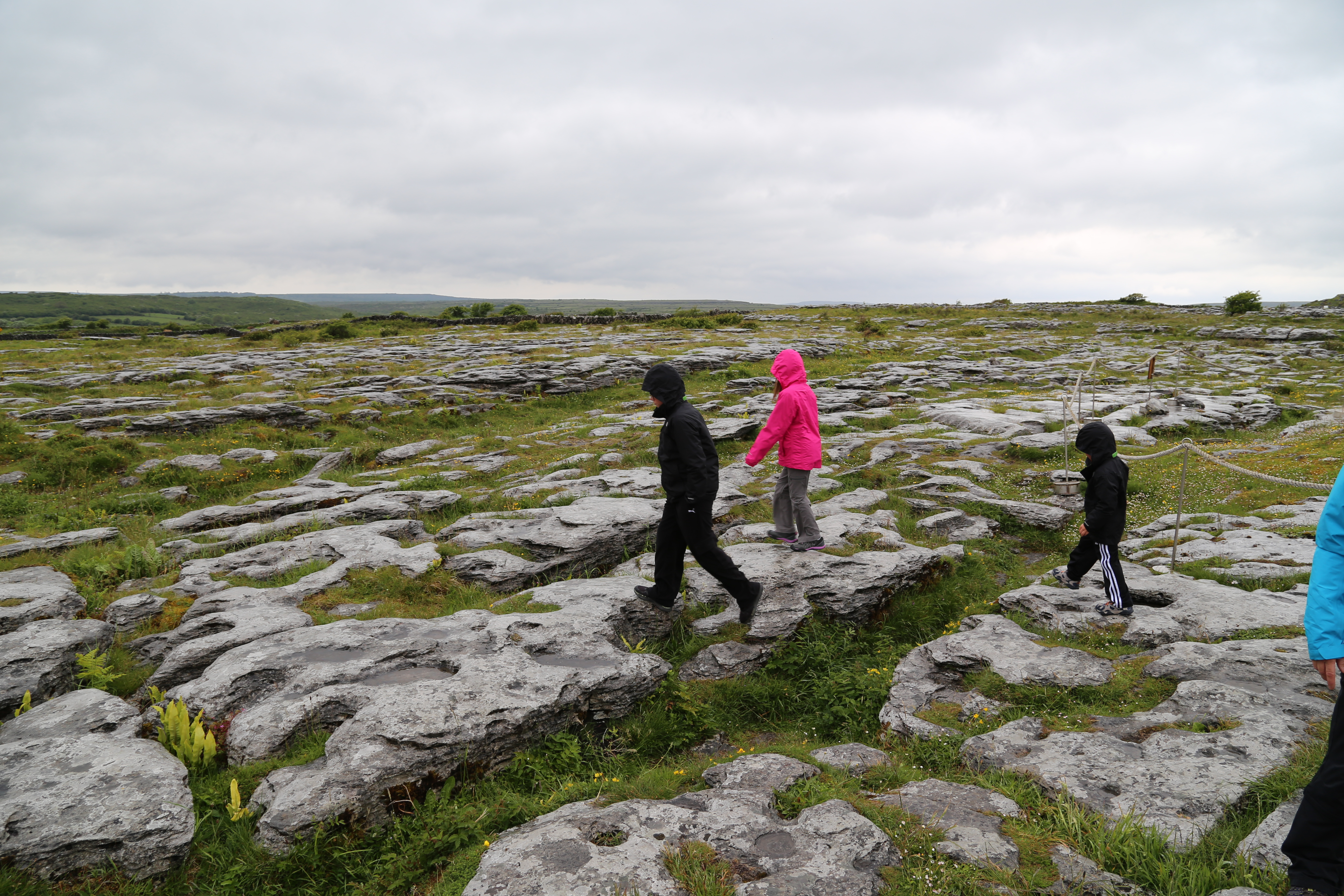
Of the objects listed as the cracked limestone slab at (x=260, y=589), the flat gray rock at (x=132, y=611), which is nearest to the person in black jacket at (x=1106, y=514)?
the cracked limestone slab at (x=260, y=589)

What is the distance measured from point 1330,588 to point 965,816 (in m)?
2.93

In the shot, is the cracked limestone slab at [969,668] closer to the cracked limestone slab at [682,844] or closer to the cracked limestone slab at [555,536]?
the cracked limestone slab at [682,844]

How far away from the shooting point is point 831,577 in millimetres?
9156

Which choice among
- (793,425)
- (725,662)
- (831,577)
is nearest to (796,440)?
(793,425)

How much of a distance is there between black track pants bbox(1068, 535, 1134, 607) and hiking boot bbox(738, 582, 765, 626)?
4.69 m

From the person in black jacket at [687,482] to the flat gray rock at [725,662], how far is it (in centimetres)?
43

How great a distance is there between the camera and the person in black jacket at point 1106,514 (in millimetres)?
8234

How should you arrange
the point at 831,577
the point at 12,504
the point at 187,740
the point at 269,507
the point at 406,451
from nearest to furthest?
1. the point at 187,740
2. the point at 831,577
3. the point at 269,507
4. the point at 12,504
5. the point at 406,451

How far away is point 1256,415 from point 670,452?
25.6 m

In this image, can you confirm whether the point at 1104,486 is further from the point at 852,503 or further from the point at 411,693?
the point at 411,693

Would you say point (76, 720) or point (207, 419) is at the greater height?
point (207, 419)

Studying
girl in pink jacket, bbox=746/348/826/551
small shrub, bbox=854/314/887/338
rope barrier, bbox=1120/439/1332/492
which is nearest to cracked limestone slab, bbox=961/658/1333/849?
rope barrier, bbox=1120/439/1332/492

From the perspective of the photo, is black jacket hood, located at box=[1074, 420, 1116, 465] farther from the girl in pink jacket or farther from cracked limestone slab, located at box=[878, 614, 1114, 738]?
the girl in pink jacket

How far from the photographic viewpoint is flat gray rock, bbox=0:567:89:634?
830 cm
